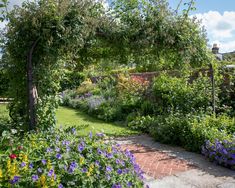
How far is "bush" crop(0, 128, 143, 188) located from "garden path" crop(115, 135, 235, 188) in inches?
45.0

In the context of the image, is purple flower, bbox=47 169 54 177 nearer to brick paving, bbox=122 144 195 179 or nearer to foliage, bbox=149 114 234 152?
brick paving, bbox=122 144 195 179

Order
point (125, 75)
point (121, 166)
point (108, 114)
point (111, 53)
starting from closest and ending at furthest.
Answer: point (121, 166), point (111, 53), point (108, 114), point (125, 75)

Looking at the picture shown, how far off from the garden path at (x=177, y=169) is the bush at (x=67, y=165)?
1143mm

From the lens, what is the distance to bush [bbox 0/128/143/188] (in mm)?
2910

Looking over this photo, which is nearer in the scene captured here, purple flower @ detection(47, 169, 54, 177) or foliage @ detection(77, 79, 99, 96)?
purple flower @ detection(47, 169, 54, 177)

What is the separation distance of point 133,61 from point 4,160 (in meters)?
5.19

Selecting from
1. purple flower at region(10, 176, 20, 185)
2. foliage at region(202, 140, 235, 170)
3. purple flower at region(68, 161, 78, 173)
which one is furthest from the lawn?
purple flower at region(10, 176, 20, 185)

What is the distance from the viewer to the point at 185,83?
960 cm

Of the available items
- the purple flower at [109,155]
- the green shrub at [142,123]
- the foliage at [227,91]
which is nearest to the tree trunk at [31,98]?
the purple flower at [109,155]

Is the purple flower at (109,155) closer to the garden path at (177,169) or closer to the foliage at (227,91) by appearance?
the garden path at (177,169)

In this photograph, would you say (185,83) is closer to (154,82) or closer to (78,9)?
(154,82)

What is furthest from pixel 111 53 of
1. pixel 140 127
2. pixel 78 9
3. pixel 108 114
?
pixel 108 114

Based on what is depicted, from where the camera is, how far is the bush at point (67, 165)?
291cm

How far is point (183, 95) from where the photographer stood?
9.10 m
